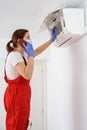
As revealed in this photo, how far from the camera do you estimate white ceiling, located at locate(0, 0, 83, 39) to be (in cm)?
198

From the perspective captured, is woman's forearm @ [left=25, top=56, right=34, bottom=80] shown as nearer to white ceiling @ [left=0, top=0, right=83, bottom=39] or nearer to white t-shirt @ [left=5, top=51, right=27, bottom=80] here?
white t-shirt @ [left=5, top=51, right=27, bottom=80]

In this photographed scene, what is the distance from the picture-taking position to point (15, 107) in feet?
6.22

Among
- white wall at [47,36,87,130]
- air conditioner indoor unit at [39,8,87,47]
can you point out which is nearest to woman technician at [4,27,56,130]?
air conditioner indoor unit at [39,8,87,47]

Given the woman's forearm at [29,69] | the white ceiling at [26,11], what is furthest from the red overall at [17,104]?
the white ceiling at [26,11]

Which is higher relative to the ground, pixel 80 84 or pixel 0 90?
Answer: pixel 80 84

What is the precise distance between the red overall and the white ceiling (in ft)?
2.30

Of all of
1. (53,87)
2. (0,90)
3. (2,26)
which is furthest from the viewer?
(0,90)

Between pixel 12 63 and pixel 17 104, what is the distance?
0.36 m

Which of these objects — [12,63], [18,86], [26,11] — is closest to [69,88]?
[18,86]

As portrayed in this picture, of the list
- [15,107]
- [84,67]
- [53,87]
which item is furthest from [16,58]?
[53,87]

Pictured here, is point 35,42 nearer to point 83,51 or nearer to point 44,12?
point 44,12

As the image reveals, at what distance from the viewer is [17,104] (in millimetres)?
1895

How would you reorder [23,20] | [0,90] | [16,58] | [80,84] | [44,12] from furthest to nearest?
[0,90] → [23,20] → [44,12] → [80,84] → [16,58]

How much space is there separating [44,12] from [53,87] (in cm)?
139
